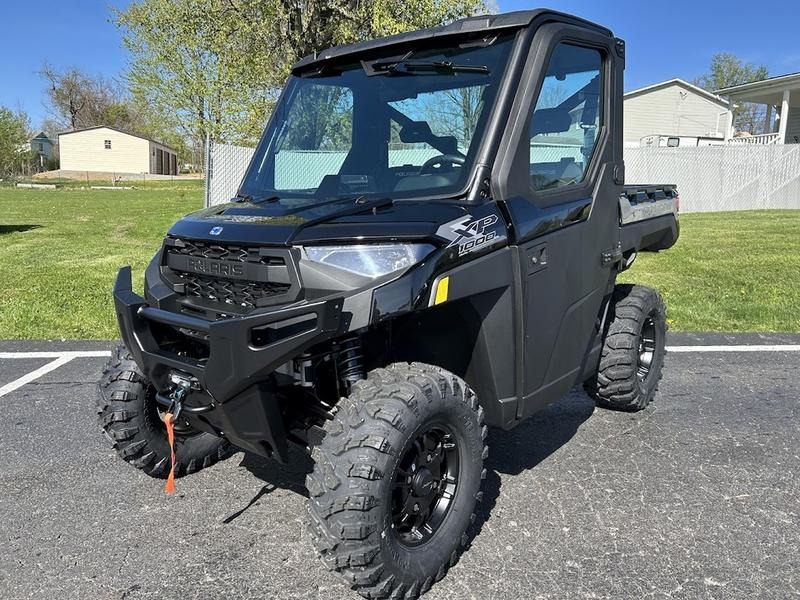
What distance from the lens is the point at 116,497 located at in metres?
3.55

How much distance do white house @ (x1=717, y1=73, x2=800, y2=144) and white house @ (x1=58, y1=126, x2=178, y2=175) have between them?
58042 millimetres

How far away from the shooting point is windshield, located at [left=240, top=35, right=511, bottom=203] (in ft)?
10.2

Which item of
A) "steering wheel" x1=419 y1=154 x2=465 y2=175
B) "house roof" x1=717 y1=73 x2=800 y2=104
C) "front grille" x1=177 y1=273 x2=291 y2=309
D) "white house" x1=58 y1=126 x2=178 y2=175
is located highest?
"house roof" x1=717 y1=73 x2=800 y2=104

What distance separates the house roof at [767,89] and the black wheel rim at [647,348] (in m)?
25.5

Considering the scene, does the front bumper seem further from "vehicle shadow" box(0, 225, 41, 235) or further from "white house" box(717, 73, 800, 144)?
"white house" box(717, 73, 800, 144)

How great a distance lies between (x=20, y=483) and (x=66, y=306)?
205 inches

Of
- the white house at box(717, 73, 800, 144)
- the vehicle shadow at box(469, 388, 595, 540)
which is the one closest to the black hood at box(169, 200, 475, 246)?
the vehicle shadow at box(469, 388, 595, 540)

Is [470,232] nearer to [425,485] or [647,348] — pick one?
[425,485]

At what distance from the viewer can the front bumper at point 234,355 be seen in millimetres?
2424

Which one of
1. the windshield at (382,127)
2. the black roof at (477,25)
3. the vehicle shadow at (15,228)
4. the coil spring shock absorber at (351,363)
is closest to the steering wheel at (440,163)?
the windshield at (382,127)

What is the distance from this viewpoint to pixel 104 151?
231 feet

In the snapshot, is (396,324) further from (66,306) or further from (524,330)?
(66,306)

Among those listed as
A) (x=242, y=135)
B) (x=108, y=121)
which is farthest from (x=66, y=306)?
(x=108, y=121)

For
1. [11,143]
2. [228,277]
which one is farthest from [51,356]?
[11,143]
